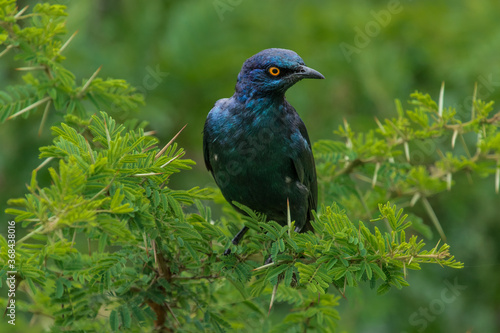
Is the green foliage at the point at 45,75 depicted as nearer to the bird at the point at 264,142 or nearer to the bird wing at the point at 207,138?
the bird wing at the point at 207,138

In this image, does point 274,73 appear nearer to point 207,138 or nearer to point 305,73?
point 305,73

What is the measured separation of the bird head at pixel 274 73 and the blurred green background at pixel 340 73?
200cm

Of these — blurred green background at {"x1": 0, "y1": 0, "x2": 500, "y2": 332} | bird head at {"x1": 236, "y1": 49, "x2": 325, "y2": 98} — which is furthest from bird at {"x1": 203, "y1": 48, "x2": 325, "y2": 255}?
blurred green background at {"x1": 0, "y1": 0, "x2": 500, "y2": 332}

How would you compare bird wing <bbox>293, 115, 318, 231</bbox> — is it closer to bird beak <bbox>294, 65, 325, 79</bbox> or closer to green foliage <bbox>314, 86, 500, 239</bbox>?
green foliage <bbox>314, 86, 500, 239</bbox>

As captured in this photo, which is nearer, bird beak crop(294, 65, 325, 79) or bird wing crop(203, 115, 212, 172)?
bird beak crop(294, 65, 325, 79)

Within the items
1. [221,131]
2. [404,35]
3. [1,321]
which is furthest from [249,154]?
[404,35]

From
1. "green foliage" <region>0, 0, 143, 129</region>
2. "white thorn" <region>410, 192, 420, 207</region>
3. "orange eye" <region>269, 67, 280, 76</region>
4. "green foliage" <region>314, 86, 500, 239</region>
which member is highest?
"green foliage" <region>0, 0, 143, 129</region>

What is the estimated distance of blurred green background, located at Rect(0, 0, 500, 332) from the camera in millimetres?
5898

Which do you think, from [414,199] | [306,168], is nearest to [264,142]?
[306,168]

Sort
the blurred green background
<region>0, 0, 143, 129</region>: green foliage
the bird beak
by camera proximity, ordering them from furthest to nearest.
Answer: the blurred green background
the bird beak
<region>0, 0, 143, 129</region>: green foliage

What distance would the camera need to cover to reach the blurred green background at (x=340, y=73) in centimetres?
590

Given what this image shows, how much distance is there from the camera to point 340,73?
712 centimetres

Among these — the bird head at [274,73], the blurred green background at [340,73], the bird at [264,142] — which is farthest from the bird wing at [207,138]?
the blurred green background at [340,73]

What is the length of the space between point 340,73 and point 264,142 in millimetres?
3465
